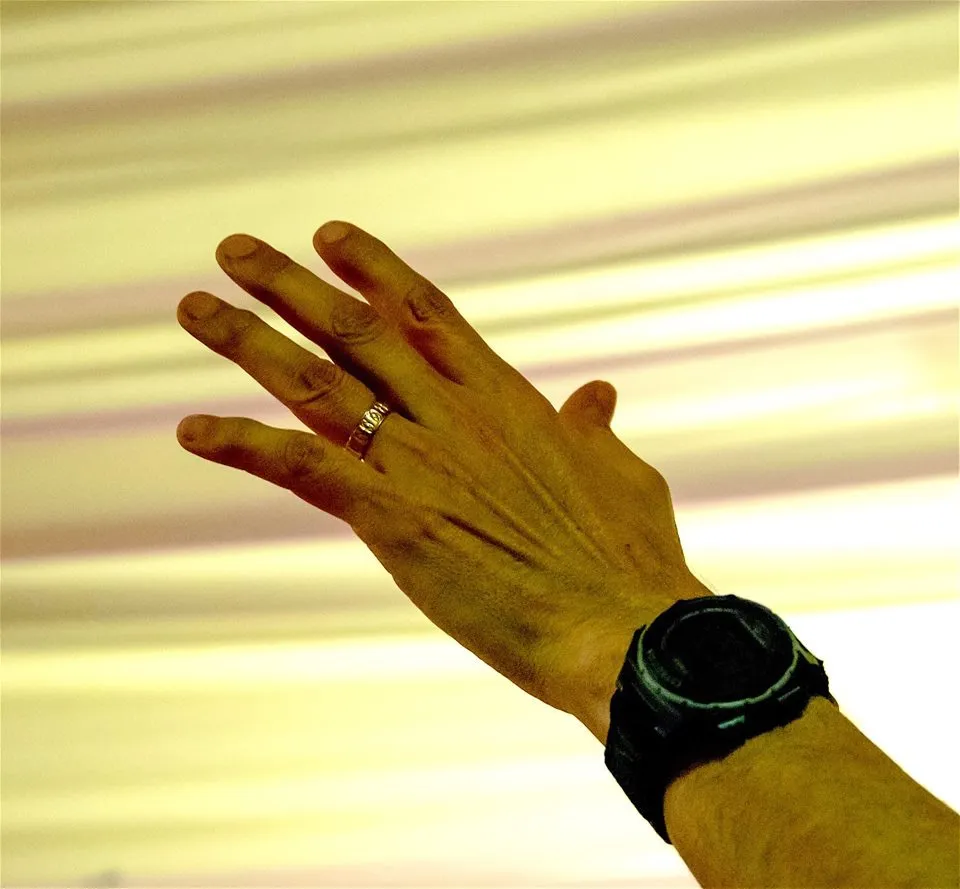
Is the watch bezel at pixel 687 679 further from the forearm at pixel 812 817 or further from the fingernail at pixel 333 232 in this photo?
the fingernail at pixel 333 232

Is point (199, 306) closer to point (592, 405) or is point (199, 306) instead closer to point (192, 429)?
point (192, 429)

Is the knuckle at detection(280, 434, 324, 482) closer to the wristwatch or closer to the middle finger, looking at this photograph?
the middle finger

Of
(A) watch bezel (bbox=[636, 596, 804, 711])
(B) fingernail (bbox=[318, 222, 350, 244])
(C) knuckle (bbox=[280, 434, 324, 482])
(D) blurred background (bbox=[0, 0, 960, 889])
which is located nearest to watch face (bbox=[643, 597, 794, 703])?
(A) watch bezel (bbox=[636, 596, 804, 711])

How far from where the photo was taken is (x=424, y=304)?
0.75 meters

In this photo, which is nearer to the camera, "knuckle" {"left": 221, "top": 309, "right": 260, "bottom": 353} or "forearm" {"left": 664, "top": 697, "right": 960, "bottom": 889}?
"forearm" {"left": 664, "top": 697, "right": 960, "bottom": 889}

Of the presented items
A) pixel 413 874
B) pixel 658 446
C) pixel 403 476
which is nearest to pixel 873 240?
pixel 658 446

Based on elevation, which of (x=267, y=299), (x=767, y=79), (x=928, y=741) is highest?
(x=767, y=79)

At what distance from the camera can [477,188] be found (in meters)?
1.12

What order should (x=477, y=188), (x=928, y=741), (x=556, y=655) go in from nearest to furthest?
(x=556, y=655), (x=928, y=741), (x=477, y=188)

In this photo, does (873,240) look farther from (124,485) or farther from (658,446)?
(124,485)

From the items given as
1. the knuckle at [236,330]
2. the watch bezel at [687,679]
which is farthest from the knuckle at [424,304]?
the watch bezel at [687,679]

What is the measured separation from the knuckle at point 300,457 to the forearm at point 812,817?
29cm

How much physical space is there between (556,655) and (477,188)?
2.10ft

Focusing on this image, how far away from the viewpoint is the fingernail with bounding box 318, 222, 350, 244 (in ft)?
2.39
